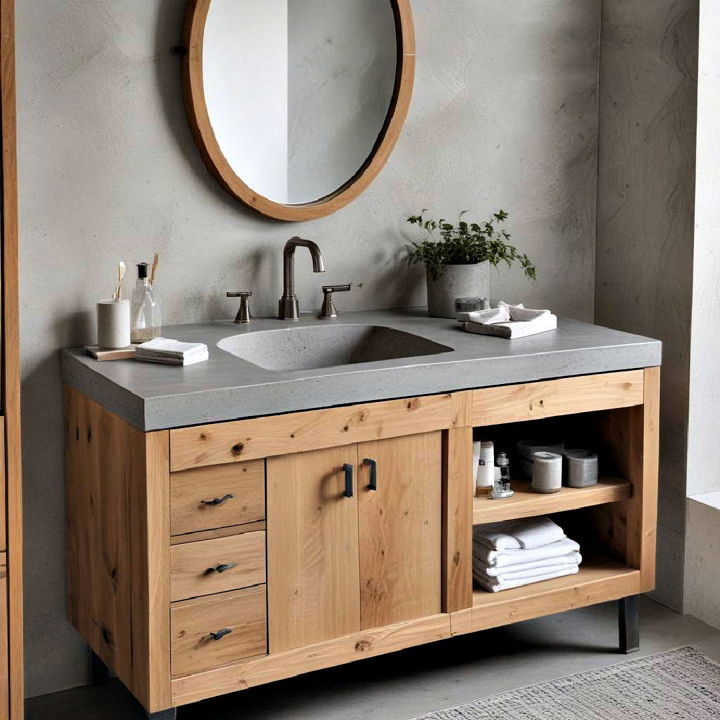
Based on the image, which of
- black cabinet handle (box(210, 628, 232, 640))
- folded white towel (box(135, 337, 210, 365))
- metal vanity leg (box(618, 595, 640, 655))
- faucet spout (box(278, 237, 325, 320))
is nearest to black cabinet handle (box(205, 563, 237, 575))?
black cabinet handle (box(210, 628, 232, 640))

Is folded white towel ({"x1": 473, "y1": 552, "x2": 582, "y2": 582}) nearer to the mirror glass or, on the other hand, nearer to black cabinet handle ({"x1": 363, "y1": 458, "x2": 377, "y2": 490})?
black cabinet handle ({"x1": 363, "y1": 458, "x2": 377, "y2": 490})

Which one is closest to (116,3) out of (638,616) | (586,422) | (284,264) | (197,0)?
(197,0)

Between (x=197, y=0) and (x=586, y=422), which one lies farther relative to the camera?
(x=586, y=422)

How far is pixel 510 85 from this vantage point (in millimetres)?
3041

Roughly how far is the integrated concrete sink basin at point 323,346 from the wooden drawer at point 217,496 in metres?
0.47

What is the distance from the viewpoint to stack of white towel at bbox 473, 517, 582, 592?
2604 millimetres

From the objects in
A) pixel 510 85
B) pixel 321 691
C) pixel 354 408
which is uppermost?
pixel 510 85

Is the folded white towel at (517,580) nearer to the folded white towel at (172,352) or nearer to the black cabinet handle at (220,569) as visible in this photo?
the black cabinet handle at (220,569)

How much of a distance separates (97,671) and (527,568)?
105cm

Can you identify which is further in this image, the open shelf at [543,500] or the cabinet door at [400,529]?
the open shelf at [543,500]

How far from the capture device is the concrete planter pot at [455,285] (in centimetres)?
284

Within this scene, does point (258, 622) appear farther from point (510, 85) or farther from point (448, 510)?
point (510, 85)

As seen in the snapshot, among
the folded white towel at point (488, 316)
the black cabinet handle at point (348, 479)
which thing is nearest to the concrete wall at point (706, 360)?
the folded white towel at point (488, 316)

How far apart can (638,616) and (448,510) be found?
30.2 inches
